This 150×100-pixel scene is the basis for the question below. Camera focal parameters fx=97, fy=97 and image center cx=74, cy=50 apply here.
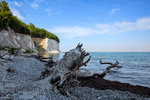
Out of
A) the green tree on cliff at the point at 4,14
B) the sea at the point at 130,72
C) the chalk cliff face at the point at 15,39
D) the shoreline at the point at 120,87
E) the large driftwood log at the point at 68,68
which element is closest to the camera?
the large driftwood log at the point at 68,68

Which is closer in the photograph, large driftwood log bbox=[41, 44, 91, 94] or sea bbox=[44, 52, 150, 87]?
large driftwood log bbox=[41, 44, 91, 94]

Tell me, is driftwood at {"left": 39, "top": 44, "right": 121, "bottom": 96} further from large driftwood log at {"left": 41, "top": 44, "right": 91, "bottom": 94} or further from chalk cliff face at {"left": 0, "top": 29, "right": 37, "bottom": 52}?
chalk cliff face at {"left": 0, "top": 29, "right": 37, "bottom": 52}

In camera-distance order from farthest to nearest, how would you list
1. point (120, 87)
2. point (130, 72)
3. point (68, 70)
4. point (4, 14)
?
point (4, 14) → point (130, 72) → point (120, 87) → point (68, 70)

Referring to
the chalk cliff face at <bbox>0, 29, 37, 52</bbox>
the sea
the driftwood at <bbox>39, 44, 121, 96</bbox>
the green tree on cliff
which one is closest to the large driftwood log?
the driftwood at <bbox>39, 44, 121, 96</bbox>

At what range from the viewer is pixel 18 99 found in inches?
138

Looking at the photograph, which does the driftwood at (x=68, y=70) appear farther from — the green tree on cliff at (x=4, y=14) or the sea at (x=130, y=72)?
the green tree on cliff at (x=4, y=14)

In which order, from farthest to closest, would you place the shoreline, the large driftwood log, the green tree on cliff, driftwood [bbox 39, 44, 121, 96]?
the green tree on cliff → the shoreline → the large driftwood log → driftwood [bbox 39, 44, 121, 96]

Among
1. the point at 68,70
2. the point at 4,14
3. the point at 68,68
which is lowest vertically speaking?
the point at 68,70

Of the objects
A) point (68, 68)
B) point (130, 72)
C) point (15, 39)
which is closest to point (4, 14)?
point (15, 39)

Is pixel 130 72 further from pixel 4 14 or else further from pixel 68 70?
pixel 4 14

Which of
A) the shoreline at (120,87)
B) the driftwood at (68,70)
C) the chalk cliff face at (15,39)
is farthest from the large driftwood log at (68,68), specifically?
the chalk cliff face at (15,39)

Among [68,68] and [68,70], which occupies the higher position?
[68,68]

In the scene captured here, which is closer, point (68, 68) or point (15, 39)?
point (68, 68)

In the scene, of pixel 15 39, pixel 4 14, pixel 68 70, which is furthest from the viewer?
pixel 15 39
